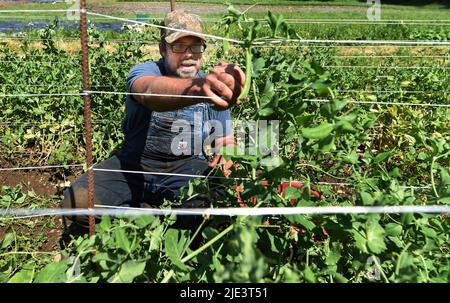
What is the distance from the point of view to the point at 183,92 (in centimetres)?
167

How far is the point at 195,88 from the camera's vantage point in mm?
1607

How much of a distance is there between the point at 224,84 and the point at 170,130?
3.41ft

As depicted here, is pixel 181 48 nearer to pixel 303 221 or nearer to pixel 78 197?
pixel 78 197

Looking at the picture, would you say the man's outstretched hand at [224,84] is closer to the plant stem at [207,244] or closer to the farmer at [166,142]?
the plant stem at [207,244]

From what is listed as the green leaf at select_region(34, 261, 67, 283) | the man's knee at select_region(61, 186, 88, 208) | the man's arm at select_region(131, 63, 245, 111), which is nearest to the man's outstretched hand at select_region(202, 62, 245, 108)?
the man's arm at select_region(131, 63, 245, 111)

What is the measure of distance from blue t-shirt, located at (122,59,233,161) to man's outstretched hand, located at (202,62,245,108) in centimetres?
91

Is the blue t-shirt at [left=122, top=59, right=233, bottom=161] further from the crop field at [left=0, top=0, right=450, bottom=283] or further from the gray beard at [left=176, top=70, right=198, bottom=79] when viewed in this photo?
the crop field at [left=0, top=0, right=450, bottom=283]

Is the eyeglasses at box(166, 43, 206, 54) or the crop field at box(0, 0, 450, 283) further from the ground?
the eyeglasses at box(166, 43, 206, 54)

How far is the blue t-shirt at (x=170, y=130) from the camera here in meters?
2.45

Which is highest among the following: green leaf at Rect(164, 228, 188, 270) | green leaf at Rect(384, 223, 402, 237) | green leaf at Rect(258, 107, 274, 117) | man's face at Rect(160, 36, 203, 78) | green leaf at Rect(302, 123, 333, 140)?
man's face at Rect(160, 36, 203, 78)

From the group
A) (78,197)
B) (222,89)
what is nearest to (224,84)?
(222,89)

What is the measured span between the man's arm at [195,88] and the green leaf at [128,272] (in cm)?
50

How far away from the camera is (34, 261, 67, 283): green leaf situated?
1.25 metres
